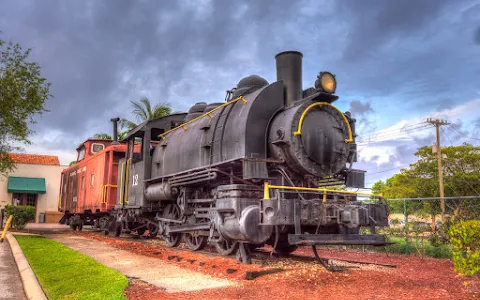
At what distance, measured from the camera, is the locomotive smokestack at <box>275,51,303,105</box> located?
8391 mm

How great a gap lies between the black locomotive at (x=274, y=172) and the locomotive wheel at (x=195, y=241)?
24 mm

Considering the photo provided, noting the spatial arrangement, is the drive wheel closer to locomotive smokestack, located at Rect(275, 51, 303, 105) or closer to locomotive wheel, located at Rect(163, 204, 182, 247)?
locomotive wheel, located at Rect(163, 204, 182, 247)

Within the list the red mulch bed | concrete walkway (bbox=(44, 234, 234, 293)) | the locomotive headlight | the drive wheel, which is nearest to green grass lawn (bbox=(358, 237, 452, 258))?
the red mulch bed

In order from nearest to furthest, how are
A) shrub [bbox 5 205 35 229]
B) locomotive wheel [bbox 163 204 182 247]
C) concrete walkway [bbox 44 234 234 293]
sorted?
concrete walkway [bbox 44 234 234 293] < locomotive wheel [bbox 163 204 182 247] < shrub [bbox 5 205 35 229]

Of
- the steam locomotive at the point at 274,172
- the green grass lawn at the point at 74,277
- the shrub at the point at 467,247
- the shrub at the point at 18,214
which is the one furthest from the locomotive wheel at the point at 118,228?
the shrub at the point at 467,247

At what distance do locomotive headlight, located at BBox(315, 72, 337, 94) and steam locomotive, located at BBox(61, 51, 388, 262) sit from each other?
2 cm

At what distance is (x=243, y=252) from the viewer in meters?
7.41

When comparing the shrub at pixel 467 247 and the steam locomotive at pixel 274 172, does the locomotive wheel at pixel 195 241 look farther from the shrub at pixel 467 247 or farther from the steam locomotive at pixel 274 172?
the shrub at pixel 467 247

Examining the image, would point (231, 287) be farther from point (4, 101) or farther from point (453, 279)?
point (4, 101)

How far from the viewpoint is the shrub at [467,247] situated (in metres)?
5.05

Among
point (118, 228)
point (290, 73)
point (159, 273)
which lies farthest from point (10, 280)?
point (118, 228)

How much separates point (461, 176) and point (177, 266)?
29.8m

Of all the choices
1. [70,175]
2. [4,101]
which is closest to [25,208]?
[70,175]

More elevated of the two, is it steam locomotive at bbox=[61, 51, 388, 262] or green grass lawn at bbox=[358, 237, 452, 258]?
steam locomotive at bbox=[61, 51, 388, 262]
